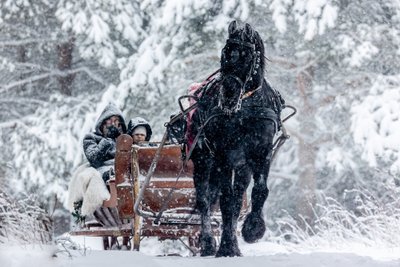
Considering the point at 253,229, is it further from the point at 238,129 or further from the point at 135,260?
the point at 135,260

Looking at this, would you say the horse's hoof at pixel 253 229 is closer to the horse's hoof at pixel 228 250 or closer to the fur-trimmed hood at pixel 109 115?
the horse's hoof at pixel 228 250

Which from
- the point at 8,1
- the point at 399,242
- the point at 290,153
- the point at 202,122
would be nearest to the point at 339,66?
the point at 290,153

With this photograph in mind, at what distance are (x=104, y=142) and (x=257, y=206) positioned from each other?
3.14 metres

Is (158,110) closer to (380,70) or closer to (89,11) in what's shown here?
(89,11)

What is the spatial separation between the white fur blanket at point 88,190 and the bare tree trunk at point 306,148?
29.9 ft

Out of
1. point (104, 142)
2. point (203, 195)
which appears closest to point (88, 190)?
point (104, 142)

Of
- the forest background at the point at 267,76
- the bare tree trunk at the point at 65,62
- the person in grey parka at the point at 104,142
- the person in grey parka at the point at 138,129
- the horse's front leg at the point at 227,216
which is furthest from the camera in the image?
the bare tree trunk at the point at 65,62

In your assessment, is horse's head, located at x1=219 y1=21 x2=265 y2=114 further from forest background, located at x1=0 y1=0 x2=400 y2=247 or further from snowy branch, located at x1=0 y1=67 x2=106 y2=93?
snowy branch, located at x1=0 y1=67 x2=106 y2=93

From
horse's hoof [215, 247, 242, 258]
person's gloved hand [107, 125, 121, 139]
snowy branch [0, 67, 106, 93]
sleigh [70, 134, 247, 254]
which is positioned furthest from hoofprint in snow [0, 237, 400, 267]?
snowy branch [0, 67, 106, 93]

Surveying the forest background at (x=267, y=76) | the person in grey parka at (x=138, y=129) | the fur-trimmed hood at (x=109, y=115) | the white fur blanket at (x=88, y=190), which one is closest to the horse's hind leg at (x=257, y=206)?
the white fur blanket at (x=88, y=190)

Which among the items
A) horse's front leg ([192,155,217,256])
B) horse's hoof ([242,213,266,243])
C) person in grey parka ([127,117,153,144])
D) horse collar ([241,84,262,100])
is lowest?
horse's hoof ([242,213,266,243])

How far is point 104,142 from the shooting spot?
28.6 feet

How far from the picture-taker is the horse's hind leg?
19.3 feet

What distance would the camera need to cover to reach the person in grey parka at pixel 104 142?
28.2ft
